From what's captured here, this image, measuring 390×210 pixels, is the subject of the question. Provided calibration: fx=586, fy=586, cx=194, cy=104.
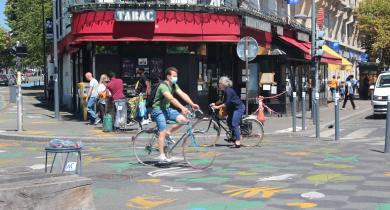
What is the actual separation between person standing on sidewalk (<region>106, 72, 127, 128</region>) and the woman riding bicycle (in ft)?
15.3

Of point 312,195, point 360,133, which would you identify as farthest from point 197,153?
point 360,133

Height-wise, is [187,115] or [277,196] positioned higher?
[187,115]

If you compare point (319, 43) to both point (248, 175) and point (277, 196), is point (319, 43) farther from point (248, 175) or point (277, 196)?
point (277, 196)

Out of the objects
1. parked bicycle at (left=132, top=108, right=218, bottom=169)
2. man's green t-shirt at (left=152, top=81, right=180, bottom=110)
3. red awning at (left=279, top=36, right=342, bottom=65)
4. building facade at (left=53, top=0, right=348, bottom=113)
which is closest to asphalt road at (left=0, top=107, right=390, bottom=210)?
parked bicycle at (left=132, top=108, right=218, bottom=169)

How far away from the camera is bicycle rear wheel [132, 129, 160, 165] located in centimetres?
1087

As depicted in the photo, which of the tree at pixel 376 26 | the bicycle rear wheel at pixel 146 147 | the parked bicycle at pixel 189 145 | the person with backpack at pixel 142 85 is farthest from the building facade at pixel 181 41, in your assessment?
the tree at pixel 376 26

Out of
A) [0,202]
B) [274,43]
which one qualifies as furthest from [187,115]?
[274,43]

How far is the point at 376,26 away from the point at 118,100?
32.2 metres

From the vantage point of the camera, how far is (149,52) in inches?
859

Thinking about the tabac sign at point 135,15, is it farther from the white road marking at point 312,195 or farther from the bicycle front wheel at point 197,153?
the white road marking at point 312,195

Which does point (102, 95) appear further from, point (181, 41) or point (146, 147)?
point (146, 147)

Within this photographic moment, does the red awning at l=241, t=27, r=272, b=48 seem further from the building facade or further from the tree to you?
the tree

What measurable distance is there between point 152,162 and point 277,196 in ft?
12.4

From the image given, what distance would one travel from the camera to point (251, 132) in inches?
565
